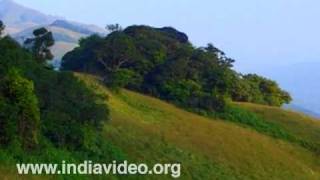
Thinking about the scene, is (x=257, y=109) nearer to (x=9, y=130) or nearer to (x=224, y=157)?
(x=224, y=157)

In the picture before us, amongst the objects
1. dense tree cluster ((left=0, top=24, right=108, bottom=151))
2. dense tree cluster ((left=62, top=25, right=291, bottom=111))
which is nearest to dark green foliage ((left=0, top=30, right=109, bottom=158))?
dense tree cluster ((left=0, top=24, right=108, bottom=151))

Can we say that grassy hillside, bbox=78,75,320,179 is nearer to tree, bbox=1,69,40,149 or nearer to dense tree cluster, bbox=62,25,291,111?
dense tree cluster, bbox=62,25,291,111

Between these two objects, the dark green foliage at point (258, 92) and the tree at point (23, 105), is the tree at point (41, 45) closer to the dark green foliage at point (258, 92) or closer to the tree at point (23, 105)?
the tree at point (23, 105)

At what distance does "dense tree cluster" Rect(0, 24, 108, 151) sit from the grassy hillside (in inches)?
143

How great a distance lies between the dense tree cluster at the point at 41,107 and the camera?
99.1ft

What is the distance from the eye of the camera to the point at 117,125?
143ft

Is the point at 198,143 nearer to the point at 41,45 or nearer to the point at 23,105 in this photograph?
the point at 41,45

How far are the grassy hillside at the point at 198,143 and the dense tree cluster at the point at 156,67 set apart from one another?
9.05 ft

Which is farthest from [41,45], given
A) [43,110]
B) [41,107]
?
[43,110]

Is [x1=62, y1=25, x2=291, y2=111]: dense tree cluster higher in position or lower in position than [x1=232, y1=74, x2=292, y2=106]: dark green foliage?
higher

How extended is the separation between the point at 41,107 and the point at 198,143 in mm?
14793

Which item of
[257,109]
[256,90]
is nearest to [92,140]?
[257,109]

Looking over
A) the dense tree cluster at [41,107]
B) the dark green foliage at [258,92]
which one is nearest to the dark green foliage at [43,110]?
the dense tree cluster at [41,107]

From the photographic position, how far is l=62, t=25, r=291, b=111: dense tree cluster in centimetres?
5747
